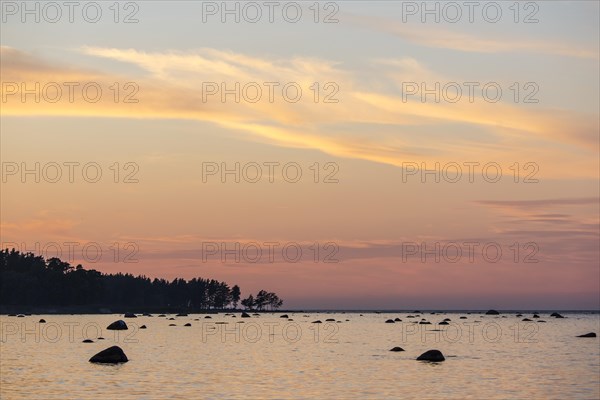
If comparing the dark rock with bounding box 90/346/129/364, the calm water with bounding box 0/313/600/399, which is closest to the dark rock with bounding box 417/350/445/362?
the calm water with bounding box 0/313/600/399

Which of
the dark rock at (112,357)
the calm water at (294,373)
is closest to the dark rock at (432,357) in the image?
the calm water at (294,373)

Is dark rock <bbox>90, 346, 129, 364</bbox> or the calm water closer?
the calm water

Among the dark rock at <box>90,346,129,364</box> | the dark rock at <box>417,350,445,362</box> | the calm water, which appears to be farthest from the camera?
the dark rock at <box>417,350,445,362</box>

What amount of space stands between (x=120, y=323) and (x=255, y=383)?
95.6 metres

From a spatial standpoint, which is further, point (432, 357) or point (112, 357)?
point (432, 357)

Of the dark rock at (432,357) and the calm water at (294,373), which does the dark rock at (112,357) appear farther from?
the dark rock at (432,357)

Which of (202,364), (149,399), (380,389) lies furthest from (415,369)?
(149,399)

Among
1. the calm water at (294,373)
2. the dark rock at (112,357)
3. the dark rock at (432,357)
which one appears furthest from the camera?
the dark rock at (432,357)

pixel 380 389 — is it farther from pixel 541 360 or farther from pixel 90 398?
pixel 541 360

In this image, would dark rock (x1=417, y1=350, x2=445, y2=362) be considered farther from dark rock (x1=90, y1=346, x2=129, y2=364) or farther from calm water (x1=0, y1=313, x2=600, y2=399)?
dark rock (x1=90, y1=346, x2=129, y2=364)

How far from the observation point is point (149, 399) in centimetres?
5319

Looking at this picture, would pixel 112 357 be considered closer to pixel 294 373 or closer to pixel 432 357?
pixel 294 373

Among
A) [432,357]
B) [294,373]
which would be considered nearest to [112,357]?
[294,373]

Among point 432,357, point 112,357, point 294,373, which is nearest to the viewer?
point 294,373
